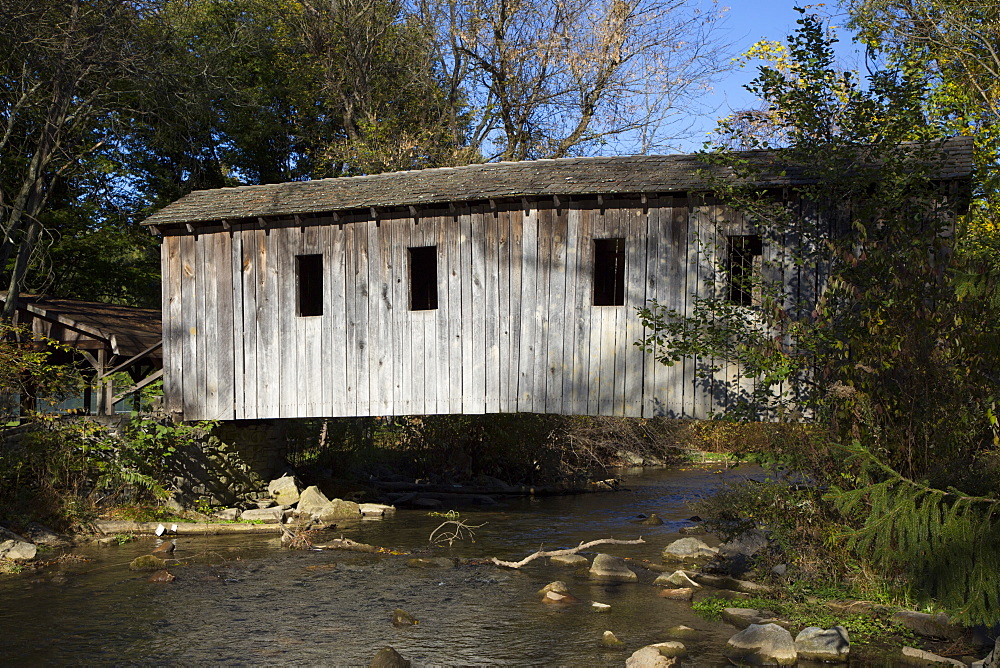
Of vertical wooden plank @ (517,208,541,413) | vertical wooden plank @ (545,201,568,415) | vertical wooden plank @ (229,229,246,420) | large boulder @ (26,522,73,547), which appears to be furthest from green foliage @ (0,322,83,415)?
vertical wooden plank @ (545,201,568,415)

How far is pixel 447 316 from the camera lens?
496 inches

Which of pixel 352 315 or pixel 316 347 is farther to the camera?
pixel 316 347

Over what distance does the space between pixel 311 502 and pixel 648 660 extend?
8356 mm

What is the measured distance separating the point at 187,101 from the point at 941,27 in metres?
13.3

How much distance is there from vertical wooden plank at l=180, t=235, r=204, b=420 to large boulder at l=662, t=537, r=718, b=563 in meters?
7.25

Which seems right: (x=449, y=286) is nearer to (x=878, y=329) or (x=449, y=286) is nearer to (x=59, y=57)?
(x=878, y=329)

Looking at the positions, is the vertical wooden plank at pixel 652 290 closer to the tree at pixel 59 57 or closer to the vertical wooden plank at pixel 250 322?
the vertical wooden plank at pixel 250 322

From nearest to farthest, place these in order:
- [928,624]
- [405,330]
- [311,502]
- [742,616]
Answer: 1. [928,624]
2. [742,616]
3. [405,330]
4. [311,502]

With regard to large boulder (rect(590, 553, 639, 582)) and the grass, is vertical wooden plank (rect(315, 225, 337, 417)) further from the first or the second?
the grass

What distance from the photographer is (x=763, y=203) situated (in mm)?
9766

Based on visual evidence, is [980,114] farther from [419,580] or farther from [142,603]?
[142,603]

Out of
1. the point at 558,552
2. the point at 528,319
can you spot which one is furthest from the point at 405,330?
the point at 558,552

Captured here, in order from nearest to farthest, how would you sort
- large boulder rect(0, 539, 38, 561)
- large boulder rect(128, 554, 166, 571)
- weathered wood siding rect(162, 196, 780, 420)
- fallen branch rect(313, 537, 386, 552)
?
large boulder rect(128, 554, 166, 571) → large boulder rect(0, 539, 38, 561) → weathered wood siding rect(162, 196, 780, 420) → fallen branch rect(313, 537, 386, 552)

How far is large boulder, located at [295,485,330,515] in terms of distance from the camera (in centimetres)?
1413
